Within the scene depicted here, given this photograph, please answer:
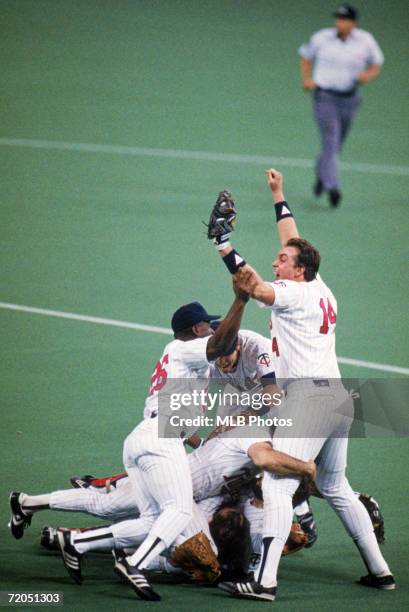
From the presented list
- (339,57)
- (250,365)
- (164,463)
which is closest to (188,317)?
(250,365)

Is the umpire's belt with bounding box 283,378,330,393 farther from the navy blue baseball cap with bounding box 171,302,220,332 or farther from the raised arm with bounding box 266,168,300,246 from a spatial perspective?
the raised arm with bounding box 266,168,300,246

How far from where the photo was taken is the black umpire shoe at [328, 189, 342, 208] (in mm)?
20109

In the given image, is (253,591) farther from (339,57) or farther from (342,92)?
(339,57)

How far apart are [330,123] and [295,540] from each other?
11589 mm

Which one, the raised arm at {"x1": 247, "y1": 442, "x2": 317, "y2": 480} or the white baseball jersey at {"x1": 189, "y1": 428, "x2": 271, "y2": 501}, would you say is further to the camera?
the white baseball jersey at {"x1": 189, "y1": 428, "x2": 271, "y2": 501}

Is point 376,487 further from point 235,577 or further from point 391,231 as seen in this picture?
point 391,231

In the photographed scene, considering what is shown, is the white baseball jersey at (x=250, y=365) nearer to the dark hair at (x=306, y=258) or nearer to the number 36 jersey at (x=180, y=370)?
the number 36 jersey at (x=180, y=370)

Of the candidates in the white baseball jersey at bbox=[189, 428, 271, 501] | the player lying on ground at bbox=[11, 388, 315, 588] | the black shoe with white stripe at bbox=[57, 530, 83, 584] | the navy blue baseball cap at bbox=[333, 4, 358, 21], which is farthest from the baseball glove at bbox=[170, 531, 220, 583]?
the navy blue baseball cap at bbox=[333, 4, 358, 21]

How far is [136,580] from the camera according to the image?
8172mm

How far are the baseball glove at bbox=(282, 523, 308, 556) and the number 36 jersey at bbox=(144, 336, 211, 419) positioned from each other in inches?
47.5

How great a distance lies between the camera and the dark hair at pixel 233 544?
28.4 feet

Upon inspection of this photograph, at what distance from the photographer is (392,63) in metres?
30.5

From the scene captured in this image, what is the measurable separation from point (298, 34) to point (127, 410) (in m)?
22.5

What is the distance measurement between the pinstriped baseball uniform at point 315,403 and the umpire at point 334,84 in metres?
11.1
